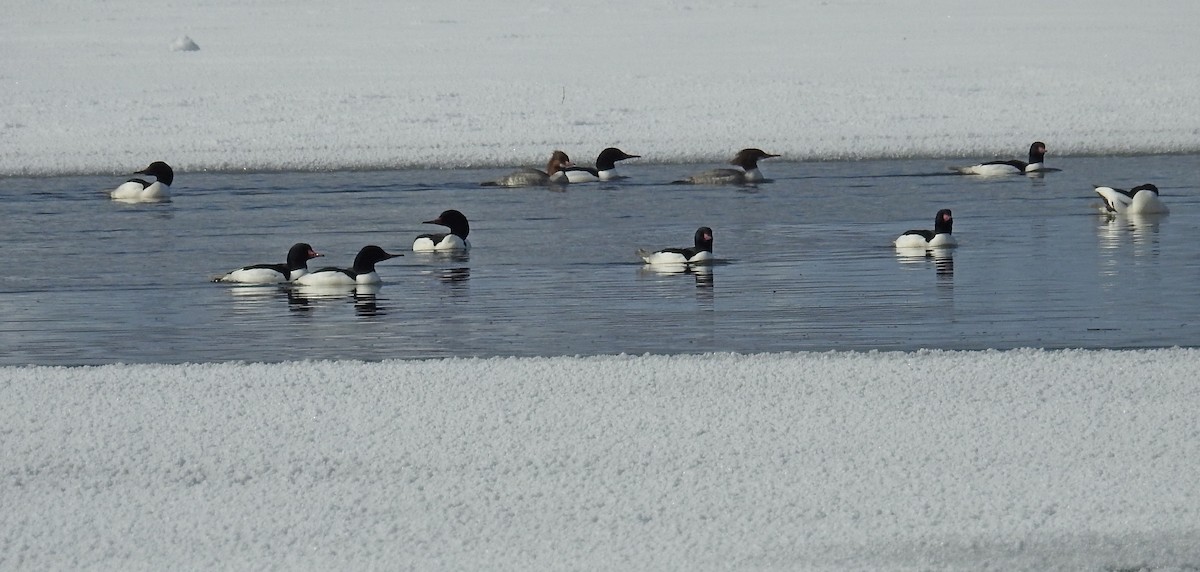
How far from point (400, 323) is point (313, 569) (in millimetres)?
5363

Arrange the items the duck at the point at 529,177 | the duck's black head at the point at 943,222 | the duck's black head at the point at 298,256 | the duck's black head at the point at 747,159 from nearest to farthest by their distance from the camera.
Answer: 1. the duck's black head at the point at 298,256
2. the duck's black head at the point at 943,222
3. the duck at the point at 529,177
4. the duck's black head at the point at 747,159

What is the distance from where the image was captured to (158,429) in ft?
24.3

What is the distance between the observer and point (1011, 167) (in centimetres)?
2008

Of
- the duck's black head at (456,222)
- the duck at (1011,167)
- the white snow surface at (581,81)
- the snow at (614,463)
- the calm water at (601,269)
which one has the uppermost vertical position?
the white snow surface at (581,81)

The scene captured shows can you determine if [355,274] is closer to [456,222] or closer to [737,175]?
[456,222]

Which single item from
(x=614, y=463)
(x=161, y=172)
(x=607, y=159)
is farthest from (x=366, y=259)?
(x=607, y=159)

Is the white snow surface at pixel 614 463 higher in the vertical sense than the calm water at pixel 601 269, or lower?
lower

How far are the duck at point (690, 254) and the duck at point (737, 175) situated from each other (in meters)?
6.29

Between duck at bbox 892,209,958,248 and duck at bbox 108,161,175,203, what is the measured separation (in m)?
8.90

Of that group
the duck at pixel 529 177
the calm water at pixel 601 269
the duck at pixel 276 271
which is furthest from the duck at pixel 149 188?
the duck at pixel 276 271

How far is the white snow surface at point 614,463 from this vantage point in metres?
5.89

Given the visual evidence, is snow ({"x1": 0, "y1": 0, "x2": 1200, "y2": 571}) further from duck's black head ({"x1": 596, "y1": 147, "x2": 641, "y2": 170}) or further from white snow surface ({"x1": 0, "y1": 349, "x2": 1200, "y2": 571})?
duck's black head ({"x1": 596, "y1": 147, "x2": 641, "y2": 170})

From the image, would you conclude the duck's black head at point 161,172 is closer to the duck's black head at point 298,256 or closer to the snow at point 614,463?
the duck's black head at point 298,256

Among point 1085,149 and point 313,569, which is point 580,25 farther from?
point 313,569
